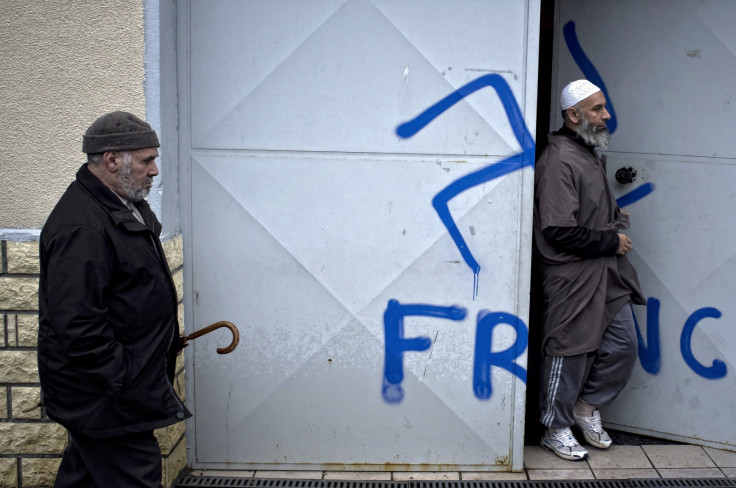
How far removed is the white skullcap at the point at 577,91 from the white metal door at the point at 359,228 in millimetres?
392

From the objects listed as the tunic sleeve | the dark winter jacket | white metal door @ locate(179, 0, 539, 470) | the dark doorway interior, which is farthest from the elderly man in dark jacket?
the dark doorway interior

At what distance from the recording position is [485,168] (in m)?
3.94

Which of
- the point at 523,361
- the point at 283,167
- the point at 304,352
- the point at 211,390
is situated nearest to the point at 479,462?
the point at 523,361

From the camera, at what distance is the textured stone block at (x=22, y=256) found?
3566 millimetres

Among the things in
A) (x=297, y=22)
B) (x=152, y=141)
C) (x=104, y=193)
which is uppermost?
(x=297, y=22)

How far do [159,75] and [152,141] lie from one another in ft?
2.45

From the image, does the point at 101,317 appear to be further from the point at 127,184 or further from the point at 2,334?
the point at 2,334

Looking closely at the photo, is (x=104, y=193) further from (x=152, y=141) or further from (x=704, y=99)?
(x=704, y=99)

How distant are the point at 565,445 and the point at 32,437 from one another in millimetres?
2554

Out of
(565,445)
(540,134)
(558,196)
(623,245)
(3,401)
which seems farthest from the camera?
(540,134)

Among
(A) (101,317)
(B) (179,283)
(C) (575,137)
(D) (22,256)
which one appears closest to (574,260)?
(C) (575,137)

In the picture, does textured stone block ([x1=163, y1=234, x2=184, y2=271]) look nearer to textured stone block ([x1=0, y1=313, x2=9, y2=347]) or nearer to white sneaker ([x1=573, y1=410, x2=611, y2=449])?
textured stone block ([x1=0, y1=313, x2=9, y2=347])

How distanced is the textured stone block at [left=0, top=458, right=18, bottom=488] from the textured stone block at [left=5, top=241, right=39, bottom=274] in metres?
0.86

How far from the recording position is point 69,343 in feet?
8.90
